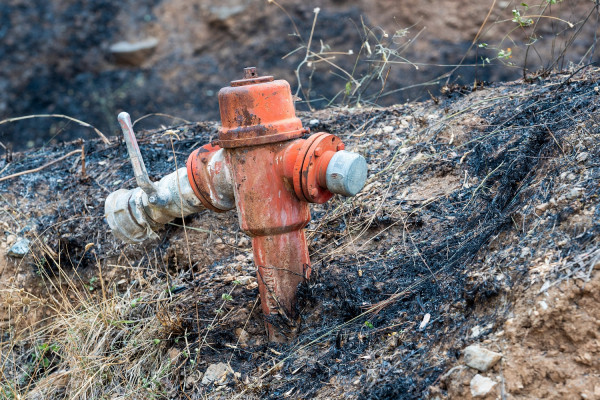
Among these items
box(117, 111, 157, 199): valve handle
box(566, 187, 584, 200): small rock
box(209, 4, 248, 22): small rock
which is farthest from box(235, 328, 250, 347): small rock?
box(209, 4, 248, 22): small rock

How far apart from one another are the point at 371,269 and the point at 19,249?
173cm

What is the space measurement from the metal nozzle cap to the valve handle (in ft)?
2.23

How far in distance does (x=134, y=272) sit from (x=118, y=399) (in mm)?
726

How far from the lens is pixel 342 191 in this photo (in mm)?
1889

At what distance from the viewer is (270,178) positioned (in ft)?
6.44

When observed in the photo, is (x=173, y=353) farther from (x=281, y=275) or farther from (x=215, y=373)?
(x=281, y=275)

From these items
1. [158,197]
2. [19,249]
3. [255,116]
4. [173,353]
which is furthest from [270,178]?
[19,249]

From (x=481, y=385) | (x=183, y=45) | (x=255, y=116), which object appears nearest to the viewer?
(x=481, y=385)

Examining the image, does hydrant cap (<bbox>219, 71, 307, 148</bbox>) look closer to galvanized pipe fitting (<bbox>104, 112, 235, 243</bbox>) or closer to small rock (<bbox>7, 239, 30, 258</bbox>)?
galvanized pipe fitting (<bbox>104, 112, 235, 243</bbox>)

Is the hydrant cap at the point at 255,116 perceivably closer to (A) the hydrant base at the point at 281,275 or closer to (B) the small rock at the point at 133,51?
(A) the hydrant base at the point at 281,275

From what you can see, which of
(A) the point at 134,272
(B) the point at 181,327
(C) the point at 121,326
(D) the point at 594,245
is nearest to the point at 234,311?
(B) the point at 181,327

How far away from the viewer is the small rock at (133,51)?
7.40 meters

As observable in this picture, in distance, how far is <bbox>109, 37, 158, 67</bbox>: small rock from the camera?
7.40 metres

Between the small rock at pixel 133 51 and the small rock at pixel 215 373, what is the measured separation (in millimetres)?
6078
